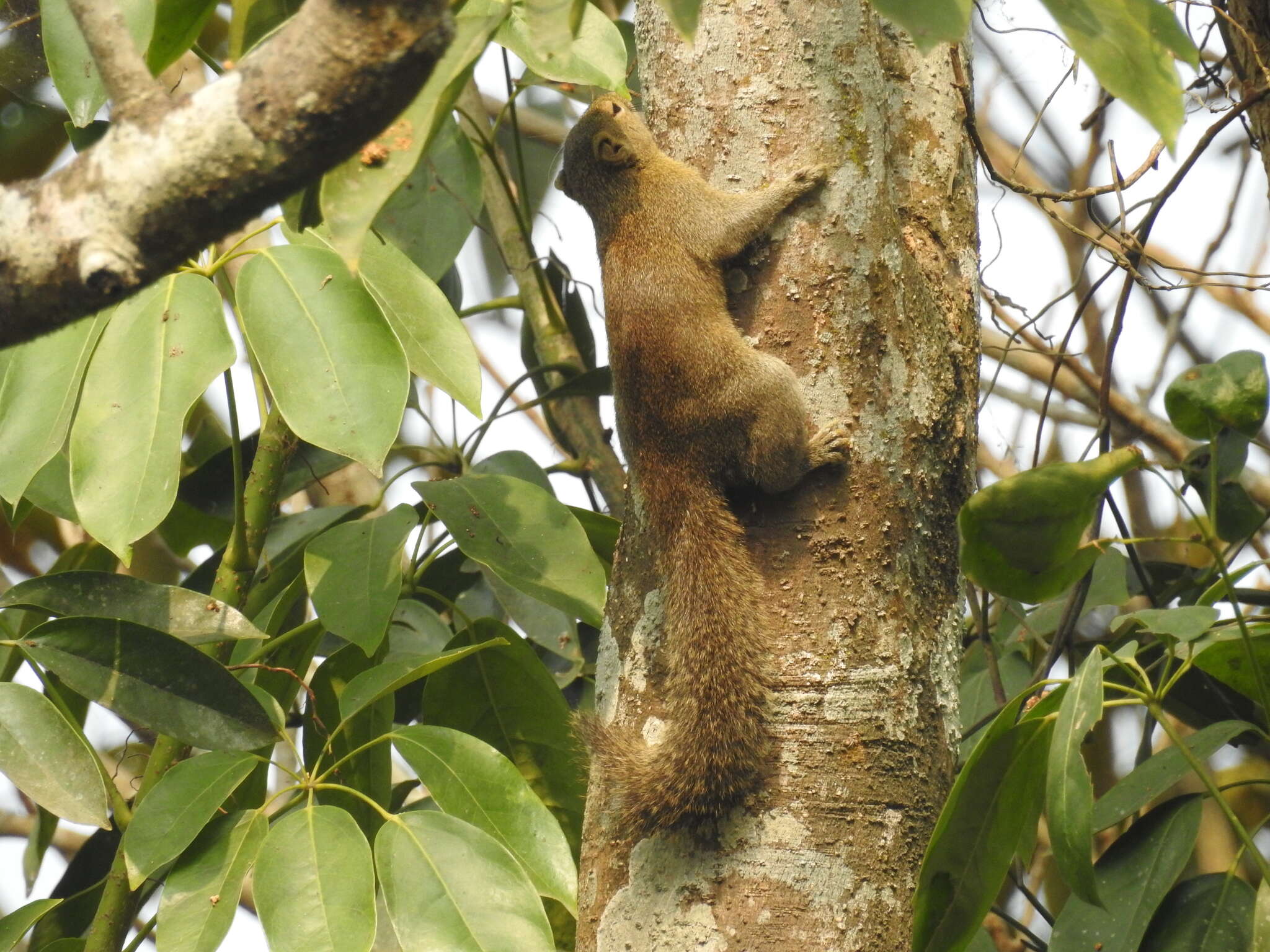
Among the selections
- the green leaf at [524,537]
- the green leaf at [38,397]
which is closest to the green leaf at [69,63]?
the green leaf at [38,397]

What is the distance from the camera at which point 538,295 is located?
3943 millimetres

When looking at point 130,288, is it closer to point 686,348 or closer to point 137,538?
point 137,538

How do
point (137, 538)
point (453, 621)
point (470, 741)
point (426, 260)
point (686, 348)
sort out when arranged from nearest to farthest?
1. point (137, 538)
2. point (470, 741)
3. point (686, 348)
4. point (426, 260)
5. point (453, 621)

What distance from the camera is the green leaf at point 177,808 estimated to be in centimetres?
197

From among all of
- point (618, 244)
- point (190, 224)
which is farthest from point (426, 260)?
point (190, 224)

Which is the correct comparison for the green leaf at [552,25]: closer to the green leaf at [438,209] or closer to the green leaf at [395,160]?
the green leaf at [395,160]

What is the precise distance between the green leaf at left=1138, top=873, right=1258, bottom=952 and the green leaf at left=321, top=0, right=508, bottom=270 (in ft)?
6.27

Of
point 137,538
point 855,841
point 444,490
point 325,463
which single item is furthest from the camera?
point 325,463

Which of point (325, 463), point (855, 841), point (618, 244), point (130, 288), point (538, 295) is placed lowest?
point (855, 841)

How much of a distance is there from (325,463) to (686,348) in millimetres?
1517

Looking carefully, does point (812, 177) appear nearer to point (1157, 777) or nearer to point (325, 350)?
point (325, 350)

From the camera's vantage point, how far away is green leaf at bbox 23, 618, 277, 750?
213cm

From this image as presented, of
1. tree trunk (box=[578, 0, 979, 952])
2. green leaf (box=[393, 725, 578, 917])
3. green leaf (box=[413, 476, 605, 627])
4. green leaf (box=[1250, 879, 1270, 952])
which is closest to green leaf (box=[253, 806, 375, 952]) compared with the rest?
green leaf (box=[393, 725, 578, 917])

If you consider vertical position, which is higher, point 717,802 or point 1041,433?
point 1041,433
